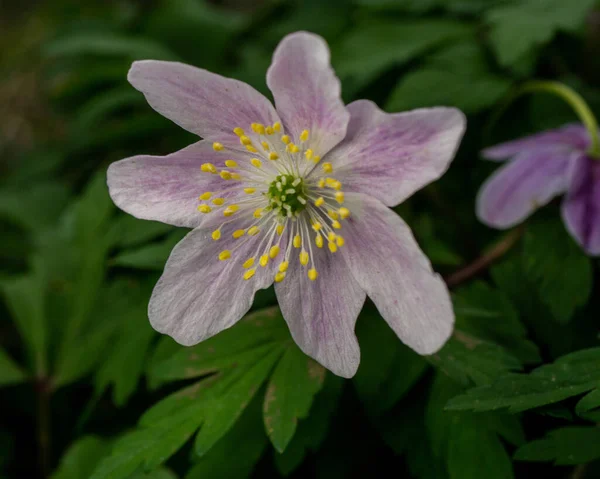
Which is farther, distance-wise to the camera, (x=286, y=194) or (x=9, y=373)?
(x=9, y=373)

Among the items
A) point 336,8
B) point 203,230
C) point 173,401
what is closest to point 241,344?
point 173,401

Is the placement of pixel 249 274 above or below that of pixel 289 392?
above

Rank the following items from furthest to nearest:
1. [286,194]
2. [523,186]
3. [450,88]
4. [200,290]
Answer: [450,88] < [523,186] < [286,194] < [200,290]

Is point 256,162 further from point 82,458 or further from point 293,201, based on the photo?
point 82,458

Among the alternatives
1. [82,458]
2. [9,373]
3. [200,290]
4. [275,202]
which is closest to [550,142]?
[275,202]

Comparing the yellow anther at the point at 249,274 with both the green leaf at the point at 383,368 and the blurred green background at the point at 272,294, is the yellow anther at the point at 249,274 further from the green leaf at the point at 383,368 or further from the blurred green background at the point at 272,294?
the green leaf at the point at 383,368

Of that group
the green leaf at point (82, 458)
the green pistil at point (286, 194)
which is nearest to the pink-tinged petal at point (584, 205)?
the green pistil at point (286, 194)
